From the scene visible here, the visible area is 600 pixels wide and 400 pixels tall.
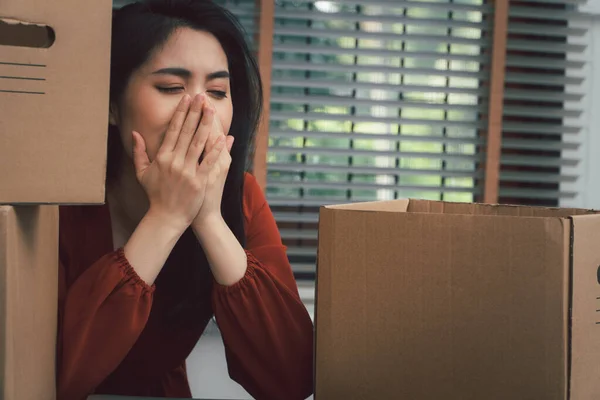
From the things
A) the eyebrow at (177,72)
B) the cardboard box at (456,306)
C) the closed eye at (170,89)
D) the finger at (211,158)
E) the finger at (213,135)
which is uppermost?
the eyebrow at (177,72)

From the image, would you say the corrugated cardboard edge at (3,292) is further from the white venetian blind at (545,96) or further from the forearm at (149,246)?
the white venetian blind at (545,96)

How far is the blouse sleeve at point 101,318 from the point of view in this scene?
0.84 metres

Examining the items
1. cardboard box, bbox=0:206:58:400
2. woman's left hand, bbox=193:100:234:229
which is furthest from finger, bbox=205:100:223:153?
cardboard box, bbox=0:206:58:400

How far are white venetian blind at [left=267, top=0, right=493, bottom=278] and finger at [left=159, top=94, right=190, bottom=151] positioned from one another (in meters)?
1.28

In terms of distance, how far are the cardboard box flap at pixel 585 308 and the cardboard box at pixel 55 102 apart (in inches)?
19.9

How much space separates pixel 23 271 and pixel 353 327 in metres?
0.36

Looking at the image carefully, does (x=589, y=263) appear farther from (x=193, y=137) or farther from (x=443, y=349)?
(x=193, y=137)

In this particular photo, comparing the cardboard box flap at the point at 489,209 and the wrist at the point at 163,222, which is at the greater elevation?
the cardboard box flap at the point at 489,209

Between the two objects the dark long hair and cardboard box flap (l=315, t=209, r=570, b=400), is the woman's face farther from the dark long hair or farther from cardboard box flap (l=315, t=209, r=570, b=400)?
cardboard box flap (l=315, t=209, r=570, b=400)

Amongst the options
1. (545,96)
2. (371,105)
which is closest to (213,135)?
(371,105)

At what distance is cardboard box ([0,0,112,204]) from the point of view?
625 millimetres

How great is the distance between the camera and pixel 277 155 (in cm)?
226

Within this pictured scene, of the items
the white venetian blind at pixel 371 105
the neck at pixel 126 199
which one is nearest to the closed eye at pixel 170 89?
the neck at pixel 126 199

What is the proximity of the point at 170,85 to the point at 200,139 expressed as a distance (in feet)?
0.41
